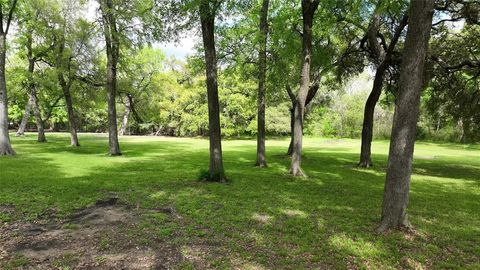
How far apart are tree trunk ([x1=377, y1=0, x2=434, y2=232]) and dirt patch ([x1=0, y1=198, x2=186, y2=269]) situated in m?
3.78

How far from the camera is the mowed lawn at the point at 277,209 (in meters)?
5.07

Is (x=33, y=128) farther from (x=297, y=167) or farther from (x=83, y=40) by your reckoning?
(x=297, y=167)

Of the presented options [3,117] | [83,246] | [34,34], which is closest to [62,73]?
[34,34]

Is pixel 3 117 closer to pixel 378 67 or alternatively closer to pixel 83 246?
pixel 83 246

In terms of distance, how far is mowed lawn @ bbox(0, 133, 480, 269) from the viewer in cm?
507

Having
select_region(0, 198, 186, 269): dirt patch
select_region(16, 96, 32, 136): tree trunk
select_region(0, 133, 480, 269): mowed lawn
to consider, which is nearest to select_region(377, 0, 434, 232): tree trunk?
select_region(0, 133, 480, 269): mowed lawn

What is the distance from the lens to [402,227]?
612cm

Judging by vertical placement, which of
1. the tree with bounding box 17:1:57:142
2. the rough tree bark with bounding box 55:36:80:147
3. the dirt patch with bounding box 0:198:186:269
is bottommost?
the dirt patch with bounding box 0:198:186:269

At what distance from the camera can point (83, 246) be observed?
5344mm

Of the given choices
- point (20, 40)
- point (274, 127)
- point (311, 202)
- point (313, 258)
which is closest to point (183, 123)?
point (274, 127)

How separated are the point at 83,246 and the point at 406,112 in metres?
5.68

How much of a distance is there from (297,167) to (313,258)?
8085 millimetres

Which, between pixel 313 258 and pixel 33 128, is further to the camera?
pixel 33 128

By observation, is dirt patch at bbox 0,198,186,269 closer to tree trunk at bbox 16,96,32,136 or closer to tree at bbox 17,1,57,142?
tree at bbox 17,1,57,142
